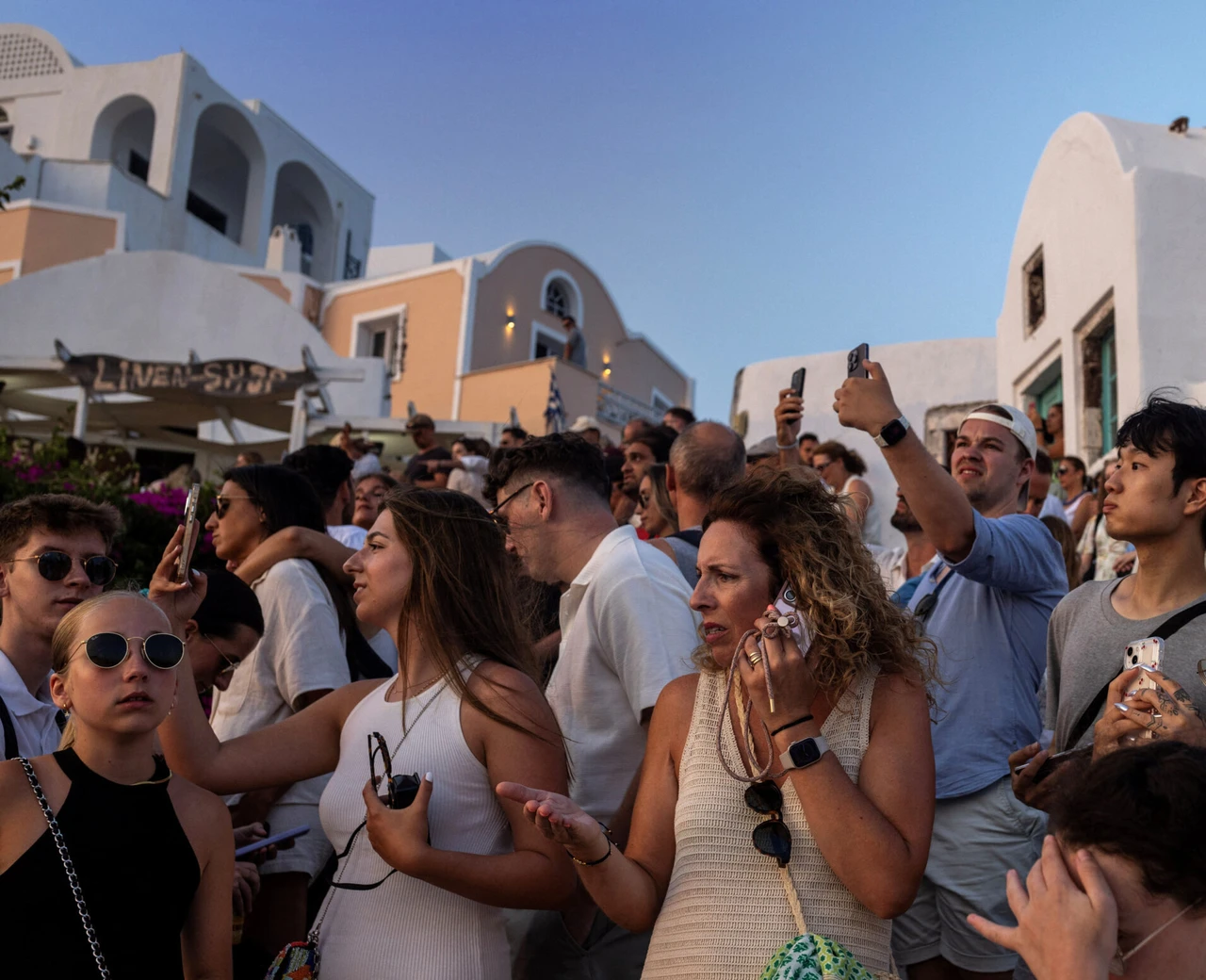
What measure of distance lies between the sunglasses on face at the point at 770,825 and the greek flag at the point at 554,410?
54.5 feet

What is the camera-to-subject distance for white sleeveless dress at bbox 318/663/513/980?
2.49 m

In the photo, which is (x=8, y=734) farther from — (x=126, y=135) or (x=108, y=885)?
(x=126, y=135)

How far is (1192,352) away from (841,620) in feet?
28.2

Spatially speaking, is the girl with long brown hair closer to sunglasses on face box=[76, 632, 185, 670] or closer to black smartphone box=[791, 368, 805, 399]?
sunglasses on face box=[76, 632, 185, 670]

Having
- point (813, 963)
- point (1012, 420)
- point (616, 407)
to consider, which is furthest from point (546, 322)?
point (813, 963)

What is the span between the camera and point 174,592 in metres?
2.98

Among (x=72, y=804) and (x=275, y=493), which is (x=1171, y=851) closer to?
(x=72, y=804)

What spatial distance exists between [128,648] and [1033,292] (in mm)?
13011

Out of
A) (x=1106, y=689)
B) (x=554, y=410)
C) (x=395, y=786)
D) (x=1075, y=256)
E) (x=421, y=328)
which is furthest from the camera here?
(x=421, y=328)

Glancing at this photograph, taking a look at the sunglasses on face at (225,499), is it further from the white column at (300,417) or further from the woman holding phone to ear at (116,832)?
the white column at (300,417)

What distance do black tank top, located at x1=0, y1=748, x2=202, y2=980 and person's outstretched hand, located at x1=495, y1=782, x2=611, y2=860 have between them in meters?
0.80

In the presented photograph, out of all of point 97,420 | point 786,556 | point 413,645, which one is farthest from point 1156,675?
point 97,420

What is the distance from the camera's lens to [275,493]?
4133 millimetres

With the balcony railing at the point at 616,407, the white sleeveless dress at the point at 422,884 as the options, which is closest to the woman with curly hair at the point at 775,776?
the white sleeveless dress at the point at 422,884
